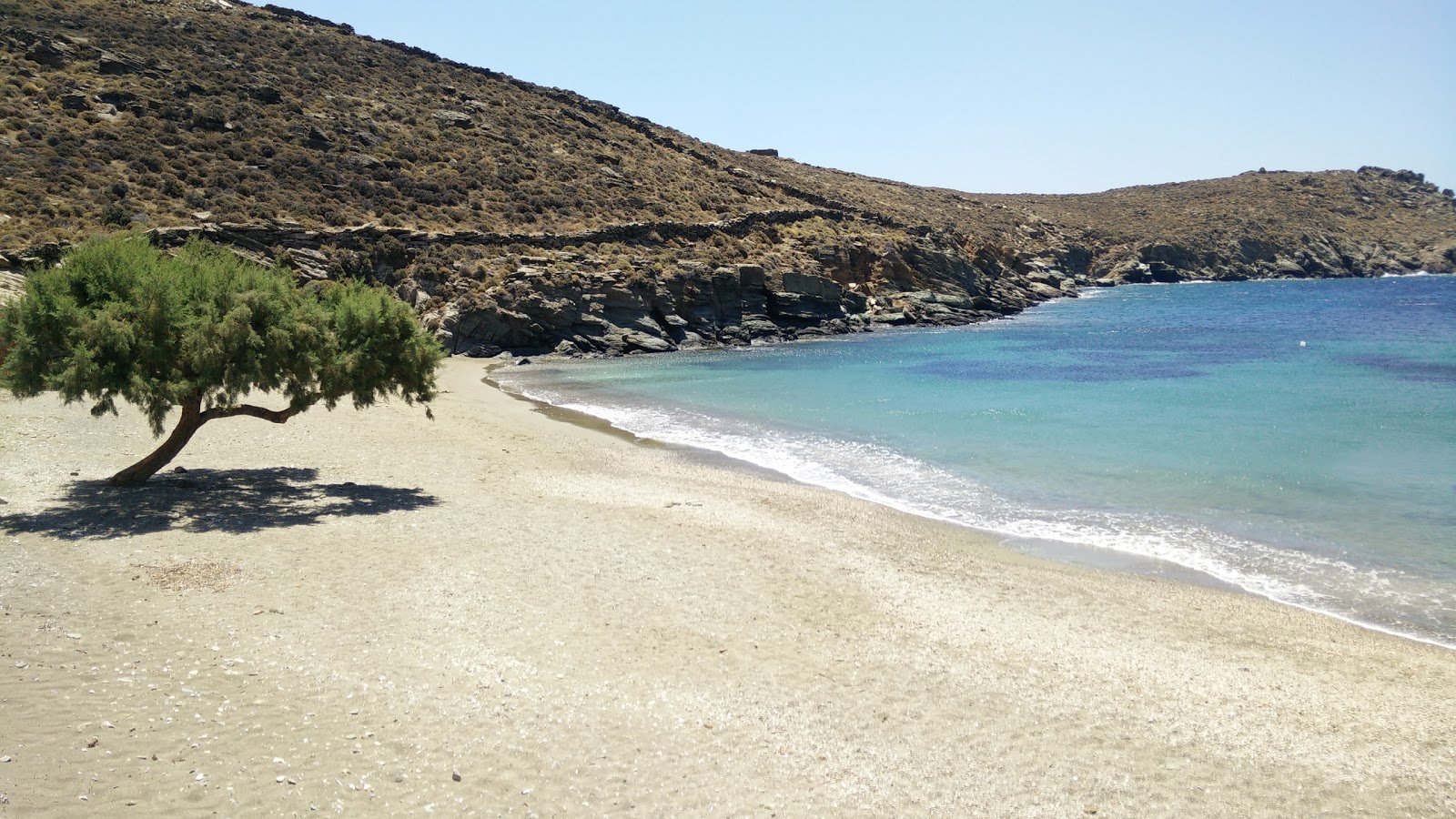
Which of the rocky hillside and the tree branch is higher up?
the rocky hillside

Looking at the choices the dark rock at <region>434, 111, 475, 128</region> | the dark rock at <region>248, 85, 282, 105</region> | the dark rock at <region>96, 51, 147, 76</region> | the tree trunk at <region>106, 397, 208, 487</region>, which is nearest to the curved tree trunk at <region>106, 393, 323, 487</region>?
the tree trunk at <region>106, 397, 208, 487</region>

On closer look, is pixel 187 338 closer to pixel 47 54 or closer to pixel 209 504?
pixel 209 504

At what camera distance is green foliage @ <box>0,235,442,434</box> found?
1231cm

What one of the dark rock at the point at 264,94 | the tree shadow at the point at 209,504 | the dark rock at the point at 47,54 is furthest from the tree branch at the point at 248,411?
the dark rock at the point at 264,94

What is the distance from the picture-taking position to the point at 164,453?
1383cm

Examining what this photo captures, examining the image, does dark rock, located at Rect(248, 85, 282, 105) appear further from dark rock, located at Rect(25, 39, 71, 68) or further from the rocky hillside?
dark rock, located at Rect(25, 39, 71, 68)

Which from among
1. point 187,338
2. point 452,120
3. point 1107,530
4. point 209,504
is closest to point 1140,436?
point 1107,530

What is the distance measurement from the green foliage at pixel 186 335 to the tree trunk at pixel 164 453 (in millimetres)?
314

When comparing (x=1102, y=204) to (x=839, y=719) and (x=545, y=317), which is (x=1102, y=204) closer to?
(x=545, y=317)

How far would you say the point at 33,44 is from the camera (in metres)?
45.1

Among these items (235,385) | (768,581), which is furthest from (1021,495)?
(235,385)

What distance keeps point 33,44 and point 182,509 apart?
46.2 m

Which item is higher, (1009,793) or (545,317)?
(545,317)

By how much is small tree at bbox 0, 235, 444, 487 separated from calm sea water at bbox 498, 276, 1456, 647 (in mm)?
8396
